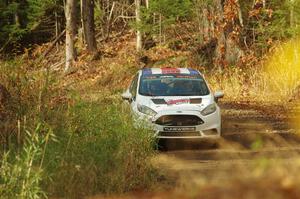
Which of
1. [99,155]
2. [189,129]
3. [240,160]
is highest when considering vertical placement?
[99,155]

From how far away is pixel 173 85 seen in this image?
14.4m

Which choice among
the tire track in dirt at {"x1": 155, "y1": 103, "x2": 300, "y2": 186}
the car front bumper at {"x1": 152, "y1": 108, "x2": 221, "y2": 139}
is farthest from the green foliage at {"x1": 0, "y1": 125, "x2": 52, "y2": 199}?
the car front bumper at {"x1": 152, "y1": 108, "x2": 221, "y2": 139}

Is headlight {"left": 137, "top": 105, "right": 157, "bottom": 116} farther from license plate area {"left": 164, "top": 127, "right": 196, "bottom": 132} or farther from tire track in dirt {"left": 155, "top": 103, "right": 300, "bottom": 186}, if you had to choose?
tire track in dirt {"left": 155, "top": 103, "right": 300, "bottom": 186}

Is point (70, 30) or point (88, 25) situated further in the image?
point (88, 25)

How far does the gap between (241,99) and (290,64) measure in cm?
213

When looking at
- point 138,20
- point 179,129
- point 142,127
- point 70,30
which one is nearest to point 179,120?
point 179,129

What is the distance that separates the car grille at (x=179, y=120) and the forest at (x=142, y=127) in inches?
22.5

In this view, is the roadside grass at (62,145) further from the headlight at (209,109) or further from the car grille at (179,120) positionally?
the headlight at (209,109)

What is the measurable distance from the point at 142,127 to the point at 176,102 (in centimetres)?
310

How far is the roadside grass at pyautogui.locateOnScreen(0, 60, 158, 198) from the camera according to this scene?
712cm

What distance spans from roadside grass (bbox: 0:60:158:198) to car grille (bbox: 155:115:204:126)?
6.07ft

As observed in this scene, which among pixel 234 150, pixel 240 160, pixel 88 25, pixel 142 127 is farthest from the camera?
pixel 88 25

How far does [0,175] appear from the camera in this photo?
24.4 feet

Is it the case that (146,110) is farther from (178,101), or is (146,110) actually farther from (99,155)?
(99,155)
